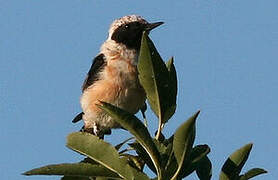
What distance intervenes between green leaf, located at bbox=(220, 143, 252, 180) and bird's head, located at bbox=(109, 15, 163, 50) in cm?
451

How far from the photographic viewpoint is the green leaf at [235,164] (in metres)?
3.50

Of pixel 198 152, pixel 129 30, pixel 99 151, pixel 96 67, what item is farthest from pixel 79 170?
pixel 129 30

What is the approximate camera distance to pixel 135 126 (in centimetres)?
351

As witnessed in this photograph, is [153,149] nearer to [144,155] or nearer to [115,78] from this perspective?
[144,155]

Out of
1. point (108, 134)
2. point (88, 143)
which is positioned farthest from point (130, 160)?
point (108, 134)

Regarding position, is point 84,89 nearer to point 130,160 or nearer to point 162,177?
point 130,160

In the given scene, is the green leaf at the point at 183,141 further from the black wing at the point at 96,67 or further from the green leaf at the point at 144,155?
the black wing at the point at 96,67

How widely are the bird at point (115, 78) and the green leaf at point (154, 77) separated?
11.4 ft

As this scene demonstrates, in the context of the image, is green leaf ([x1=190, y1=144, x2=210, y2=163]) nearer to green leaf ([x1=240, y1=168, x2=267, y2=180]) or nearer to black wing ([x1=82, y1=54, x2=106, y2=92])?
green leaf ([x1=240, y1=168, x2=267, y2=180])

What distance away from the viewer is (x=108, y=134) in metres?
8.22

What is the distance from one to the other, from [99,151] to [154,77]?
0.55 metres

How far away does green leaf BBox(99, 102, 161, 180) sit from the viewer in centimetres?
346

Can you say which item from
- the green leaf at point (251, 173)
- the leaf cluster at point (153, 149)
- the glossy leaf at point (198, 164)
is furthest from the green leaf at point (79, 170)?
the green leaf at point (251, 173)

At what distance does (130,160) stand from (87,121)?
4.15 m
